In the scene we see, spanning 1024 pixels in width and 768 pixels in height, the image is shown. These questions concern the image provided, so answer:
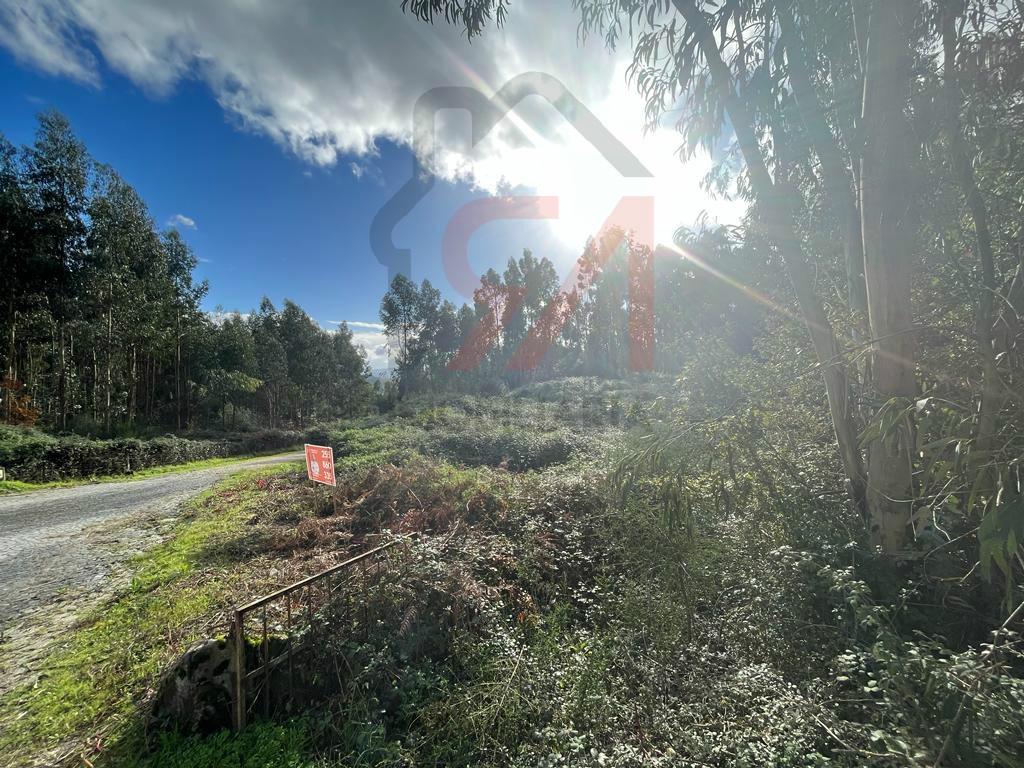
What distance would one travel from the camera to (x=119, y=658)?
3.04 m

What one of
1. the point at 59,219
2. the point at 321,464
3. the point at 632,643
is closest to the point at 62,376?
the point at 59,219

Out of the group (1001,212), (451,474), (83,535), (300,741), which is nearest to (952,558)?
(1001,212)

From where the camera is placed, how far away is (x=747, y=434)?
3693 millimetres

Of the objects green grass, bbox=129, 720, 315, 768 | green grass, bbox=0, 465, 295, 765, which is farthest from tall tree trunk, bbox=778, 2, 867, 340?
green grass, bbox=0, 465, 295, 765

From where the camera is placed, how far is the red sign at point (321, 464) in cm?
585

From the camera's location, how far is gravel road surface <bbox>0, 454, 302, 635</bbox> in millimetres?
4238

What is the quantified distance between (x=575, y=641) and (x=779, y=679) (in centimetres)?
142

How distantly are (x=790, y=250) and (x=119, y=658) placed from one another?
21.5 ft

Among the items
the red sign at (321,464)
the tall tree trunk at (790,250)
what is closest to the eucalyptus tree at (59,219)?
the red sign at (321,464)

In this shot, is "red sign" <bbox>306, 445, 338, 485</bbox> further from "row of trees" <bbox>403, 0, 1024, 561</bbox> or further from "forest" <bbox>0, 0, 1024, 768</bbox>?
"row of trees" <bbox>403, 0, 1024, 561</bbox>

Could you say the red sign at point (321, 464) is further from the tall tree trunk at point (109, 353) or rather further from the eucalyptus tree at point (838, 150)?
the tall tree trunk at point (109, 353)

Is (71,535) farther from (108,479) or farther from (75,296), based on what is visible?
(75,296)

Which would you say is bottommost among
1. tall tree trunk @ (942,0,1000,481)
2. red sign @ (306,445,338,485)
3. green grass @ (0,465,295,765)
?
green grass @ (0,465,295,765)

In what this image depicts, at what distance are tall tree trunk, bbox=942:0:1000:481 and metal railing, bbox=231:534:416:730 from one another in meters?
3.70
